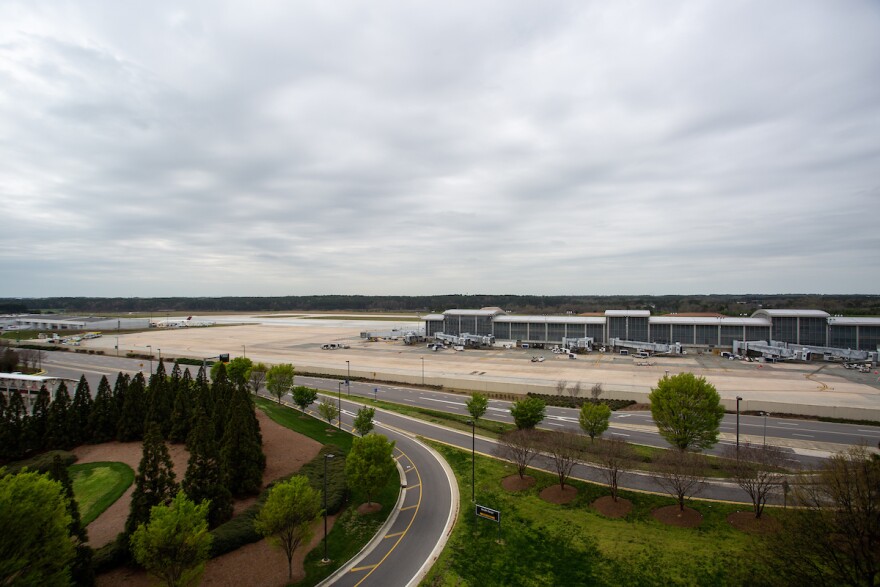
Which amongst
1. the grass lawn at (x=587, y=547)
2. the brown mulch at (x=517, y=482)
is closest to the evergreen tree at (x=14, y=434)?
the grass lawn at (x=587, y=547)

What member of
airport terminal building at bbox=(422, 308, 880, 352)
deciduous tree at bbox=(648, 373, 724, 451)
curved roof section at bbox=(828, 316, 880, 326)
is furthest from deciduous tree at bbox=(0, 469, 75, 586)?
curved roof section at bbox=(828, 316, 880, 326)

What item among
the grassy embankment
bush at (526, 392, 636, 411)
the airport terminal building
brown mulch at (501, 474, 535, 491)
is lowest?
the grassy embankment

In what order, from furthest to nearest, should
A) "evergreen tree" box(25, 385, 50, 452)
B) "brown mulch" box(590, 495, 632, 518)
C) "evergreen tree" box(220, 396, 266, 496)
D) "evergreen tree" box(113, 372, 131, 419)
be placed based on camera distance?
"evergreen tree" box(113, 372, 131, 419) < "evergreen tree" box(25, 385, 50, 452) < "evergreen tree" box(220, 396, 266, 496) < "brown mulch" box(590, 495, 632, 518)

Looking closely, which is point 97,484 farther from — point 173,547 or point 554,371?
point 554,371

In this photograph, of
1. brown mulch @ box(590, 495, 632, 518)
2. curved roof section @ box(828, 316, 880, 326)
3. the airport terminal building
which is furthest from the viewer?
the airport terminal building

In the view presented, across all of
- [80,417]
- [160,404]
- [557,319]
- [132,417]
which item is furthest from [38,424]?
[557,319]

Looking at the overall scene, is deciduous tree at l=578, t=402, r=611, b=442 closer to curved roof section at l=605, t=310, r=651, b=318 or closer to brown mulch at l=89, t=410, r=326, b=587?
brown mulch at l=89, t=410, r=326, b=587
